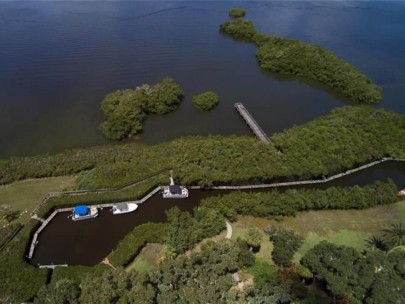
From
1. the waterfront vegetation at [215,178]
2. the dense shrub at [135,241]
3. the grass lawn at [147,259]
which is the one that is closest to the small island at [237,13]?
the waterfront vegetation at [215,178]

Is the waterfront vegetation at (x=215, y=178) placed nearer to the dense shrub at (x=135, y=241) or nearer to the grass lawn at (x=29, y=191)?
the dense shrub at (x=135, y=241)

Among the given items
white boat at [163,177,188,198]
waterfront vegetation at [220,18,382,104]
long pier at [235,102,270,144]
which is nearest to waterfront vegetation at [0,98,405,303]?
white boat at [163,177,188,198]

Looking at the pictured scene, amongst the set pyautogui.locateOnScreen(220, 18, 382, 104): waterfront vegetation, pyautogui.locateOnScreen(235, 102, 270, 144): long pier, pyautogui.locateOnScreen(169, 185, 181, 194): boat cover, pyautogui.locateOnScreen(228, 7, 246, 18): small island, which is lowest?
pyautogui.locateOnScreen(169, 185, 181, 194): boat cover

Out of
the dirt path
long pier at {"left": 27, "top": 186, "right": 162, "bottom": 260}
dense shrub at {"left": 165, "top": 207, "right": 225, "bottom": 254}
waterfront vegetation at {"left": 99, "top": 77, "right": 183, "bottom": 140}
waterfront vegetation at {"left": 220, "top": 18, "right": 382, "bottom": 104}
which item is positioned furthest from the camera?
waterfront vegetation at {"left": 220, "top": 18, "right": 382, "bottom": 104}

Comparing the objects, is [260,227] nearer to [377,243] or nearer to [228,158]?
[228,158]

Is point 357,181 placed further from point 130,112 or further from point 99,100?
point 99,100

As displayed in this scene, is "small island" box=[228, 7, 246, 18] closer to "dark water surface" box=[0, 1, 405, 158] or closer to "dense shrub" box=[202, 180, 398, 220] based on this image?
"dark water surface" box=[0, 1, 405, 158]
